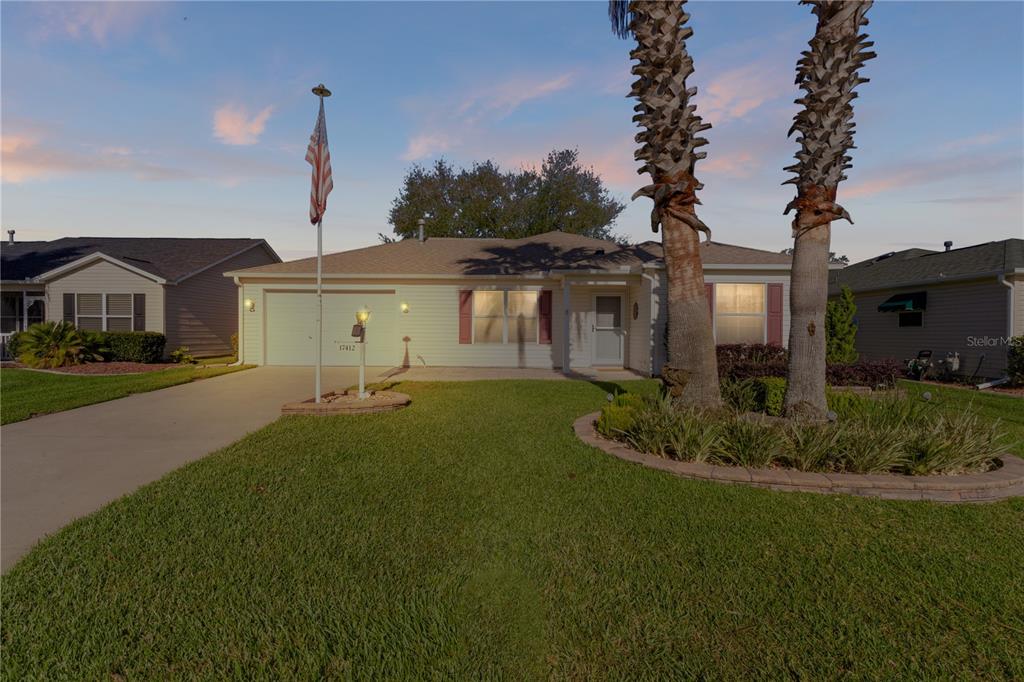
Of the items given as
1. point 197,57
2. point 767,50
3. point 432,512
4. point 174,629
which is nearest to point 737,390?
point 432,512

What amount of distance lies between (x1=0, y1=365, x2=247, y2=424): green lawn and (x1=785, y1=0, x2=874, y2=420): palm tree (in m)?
9.73

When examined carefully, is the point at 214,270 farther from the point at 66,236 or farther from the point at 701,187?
the point at 701,187

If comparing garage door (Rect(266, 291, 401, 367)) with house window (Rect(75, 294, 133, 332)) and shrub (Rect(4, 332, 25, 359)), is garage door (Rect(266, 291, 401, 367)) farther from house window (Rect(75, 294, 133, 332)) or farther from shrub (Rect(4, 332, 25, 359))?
shrub (Rect(4, 332, 25, 359))

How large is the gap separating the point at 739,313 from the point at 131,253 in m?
20.4

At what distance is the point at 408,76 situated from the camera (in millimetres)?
10289

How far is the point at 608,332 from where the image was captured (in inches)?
520

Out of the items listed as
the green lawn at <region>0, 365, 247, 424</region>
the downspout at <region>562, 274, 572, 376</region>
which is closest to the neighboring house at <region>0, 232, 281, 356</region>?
the green lawn at <region>0, 365, 247, 424</region>

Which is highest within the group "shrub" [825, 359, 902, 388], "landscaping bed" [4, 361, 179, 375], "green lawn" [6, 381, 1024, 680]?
"shrub" [825, 359, 902, 388]

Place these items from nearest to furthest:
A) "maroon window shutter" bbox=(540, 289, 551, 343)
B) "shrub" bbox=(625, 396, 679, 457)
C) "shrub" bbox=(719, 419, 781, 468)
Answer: "shrub" bbox=(719, 419, 781, 468) → "shrub" bbox=(625, 396, 679, 457) → "maroon window shutter" bbox=(540, 289, 551, 343)

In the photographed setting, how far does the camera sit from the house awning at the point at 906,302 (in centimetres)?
1328

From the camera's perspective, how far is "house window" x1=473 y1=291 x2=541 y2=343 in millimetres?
13234

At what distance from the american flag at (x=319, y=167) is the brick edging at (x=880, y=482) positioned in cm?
598

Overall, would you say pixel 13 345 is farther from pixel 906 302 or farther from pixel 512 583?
pixel 906 302

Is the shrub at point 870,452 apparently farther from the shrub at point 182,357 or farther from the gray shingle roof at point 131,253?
the gray shingle roof at point 131,253
